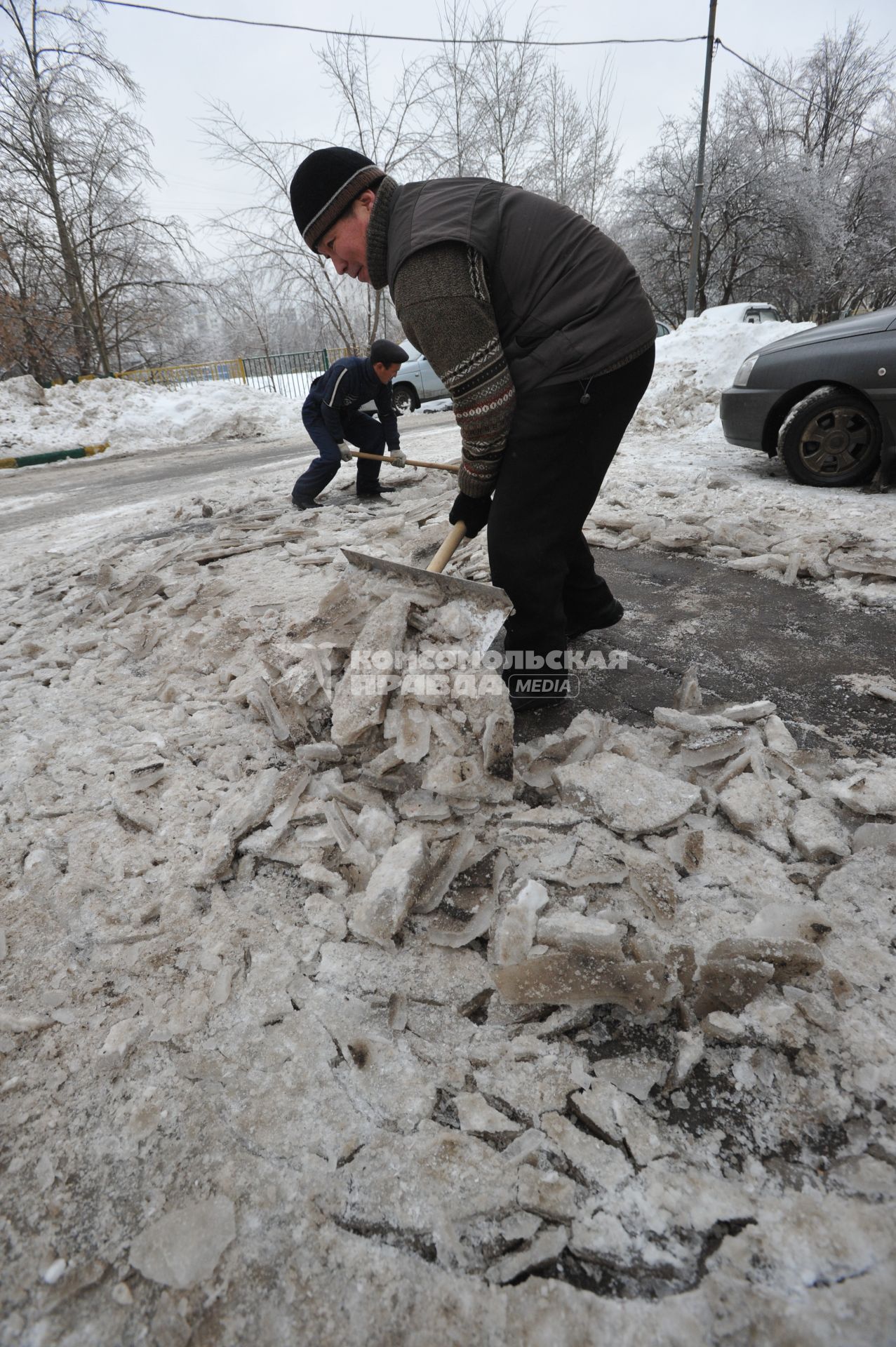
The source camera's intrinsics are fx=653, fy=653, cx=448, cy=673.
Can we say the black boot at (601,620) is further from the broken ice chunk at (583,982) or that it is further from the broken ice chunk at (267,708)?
the broken ice chunk at (583,982)

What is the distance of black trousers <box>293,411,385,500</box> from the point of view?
230 inches

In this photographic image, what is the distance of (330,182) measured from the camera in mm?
→ 2016

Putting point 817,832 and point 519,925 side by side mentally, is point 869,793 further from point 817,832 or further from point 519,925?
point 519,925

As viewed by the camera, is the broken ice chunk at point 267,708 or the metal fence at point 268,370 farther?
the metal fence at point 268,370

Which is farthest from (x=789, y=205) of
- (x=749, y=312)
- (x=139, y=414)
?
(x=139, y=414)

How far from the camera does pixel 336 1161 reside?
1.21 metres

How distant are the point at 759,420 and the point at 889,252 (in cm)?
2377

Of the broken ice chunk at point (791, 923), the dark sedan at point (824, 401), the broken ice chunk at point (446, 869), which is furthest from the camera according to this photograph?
the dark sedan at point (824, 401)

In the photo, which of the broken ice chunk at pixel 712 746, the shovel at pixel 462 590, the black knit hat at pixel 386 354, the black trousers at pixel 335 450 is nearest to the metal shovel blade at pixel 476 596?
the shovel at pixel 462 590

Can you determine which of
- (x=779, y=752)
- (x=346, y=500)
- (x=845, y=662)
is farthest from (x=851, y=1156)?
Answer: (x=346, y=500)

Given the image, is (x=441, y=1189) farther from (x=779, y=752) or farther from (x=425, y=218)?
(x=425, y=218)

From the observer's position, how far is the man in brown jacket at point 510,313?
1.93 metres

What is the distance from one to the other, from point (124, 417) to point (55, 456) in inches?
89.4

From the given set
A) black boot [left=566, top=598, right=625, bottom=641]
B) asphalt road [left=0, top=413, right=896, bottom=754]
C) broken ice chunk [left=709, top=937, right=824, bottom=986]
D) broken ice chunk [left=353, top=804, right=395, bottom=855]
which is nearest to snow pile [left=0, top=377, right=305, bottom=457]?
asphalt road [left=0, top=413, right=896, bottom=754]
